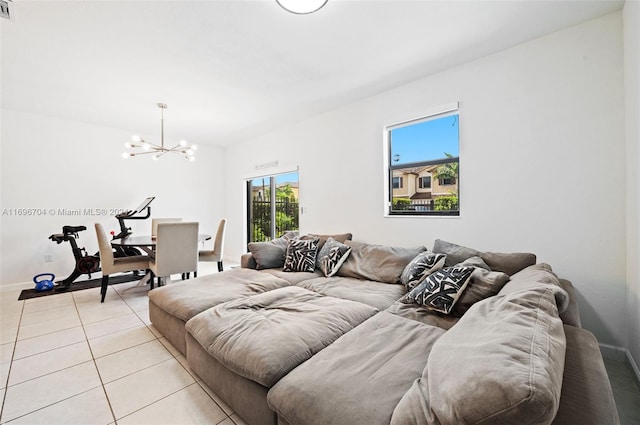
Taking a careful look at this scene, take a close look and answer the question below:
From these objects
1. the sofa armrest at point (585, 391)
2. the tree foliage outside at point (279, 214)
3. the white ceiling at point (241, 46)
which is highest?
the white ceiling at point (241, 46)

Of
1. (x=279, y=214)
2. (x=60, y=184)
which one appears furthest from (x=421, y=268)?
(x=60, y=184)

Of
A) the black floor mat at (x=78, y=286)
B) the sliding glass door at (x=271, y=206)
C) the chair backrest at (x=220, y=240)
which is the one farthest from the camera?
the sliding glass door at (x=271, y=206)

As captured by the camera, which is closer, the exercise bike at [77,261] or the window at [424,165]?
the window at [424,165]

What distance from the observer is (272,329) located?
5.04 feet

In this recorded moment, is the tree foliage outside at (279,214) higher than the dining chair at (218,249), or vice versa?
the tree foliage outside at (279,214)

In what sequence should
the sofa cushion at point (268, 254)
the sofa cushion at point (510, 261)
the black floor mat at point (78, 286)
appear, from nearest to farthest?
the sofa cushion at point (510, 261) < the sofa cushion at point (268, 254) < the black floor mat at point (78, 286)

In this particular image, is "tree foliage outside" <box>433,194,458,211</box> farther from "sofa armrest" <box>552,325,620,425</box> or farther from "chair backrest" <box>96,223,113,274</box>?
"chair backrest" <box>96,223,113,274</box>

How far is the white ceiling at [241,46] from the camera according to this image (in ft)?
6.55

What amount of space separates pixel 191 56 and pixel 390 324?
2.86 m

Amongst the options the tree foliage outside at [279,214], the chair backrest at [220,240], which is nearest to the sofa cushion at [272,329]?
the chair backrest at [220,240]

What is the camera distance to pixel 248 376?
1283 millimetres

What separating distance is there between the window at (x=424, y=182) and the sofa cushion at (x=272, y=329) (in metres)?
1.79

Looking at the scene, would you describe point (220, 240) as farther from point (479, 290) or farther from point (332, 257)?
point (479, 290)

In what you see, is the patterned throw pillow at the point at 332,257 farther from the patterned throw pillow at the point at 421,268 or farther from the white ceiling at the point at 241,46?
the white ceiling at the point at 241,46
